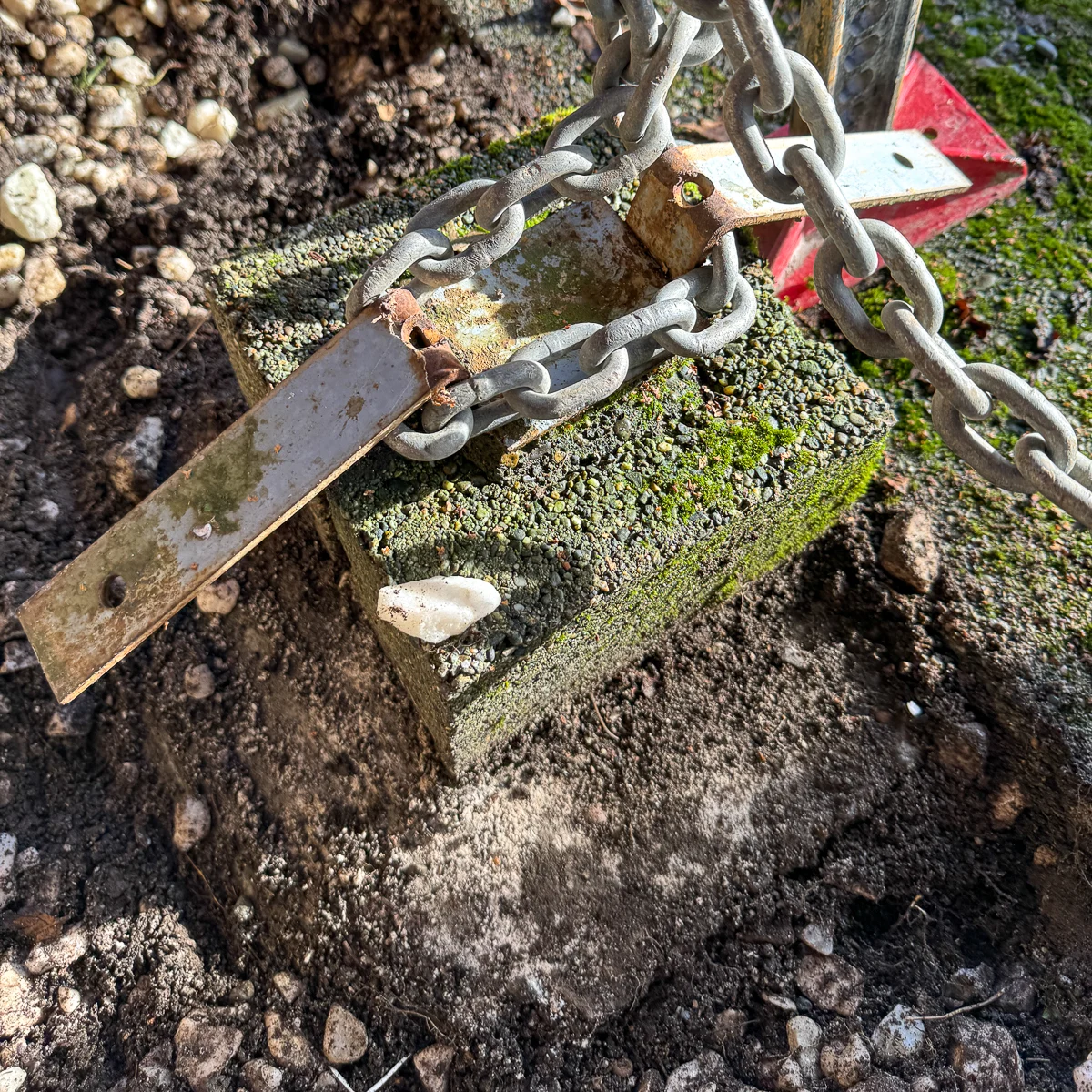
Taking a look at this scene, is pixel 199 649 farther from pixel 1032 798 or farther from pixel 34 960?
pixel 1032 798

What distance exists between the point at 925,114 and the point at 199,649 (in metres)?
2.18

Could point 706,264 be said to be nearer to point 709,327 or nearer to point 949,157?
point 709,327

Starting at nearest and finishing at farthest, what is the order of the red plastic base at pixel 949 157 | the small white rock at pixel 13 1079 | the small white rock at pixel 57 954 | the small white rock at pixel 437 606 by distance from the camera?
the small white rock at pixel 437 606 < the small white rock at pixel 13 1079 < the small white rock at pixel 57 954 < the red plastic base at pixel 949 157

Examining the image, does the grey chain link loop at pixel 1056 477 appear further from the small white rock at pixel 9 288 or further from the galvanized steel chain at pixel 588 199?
the small white rock at pixel 9 288

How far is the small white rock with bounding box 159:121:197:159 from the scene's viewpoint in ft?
7.53

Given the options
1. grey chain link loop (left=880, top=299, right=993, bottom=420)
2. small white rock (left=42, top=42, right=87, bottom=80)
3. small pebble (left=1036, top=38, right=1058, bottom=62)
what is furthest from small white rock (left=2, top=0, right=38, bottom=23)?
small pebble (left=1036, top=38, right=1058, bottom=62)

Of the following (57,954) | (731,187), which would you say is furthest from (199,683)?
(731,187)

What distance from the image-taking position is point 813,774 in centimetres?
180

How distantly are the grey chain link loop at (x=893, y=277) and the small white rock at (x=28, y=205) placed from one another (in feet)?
6.50

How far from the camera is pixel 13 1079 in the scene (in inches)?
61.0

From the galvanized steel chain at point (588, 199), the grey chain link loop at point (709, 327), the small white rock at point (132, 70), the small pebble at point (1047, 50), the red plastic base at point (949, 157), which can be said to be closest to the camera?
the galvanized steel chain at point (588, 199)

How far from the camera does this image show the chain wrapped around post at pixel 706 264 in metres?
0.92

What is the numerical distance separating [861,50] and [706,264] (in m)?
0.90

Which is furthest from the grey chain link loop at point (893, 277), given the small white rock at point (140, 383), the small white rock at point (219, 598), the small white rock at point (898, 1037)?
the small white rock at point (140, 383)
